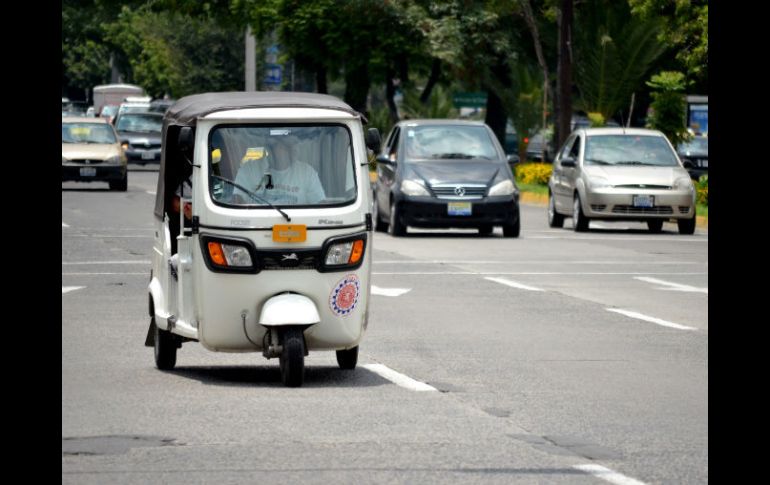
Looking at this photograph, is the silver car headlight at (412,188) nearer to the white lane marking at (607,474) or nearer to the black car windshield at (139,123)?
the white lane marking at (607,474)

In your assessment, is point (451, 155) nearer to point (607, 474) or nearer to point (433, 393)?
point (433, 393)

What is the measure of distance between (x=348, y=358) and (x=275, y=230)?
135 centimetres

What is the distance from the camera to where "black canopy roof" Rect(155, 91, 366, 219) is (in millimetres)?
12406

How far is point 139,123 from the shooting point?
56.7 metres

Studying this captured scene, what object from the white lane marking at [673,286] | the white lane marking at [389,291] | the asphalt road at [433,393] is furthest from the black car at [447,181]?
the white lane marking at [389,291]

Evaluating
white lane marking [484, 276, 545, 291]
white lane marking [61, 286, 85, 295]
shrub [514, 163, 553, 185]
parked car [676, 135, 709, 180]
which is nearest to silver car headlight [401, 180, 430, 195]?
white lane marking [484, 276, 545, 291]

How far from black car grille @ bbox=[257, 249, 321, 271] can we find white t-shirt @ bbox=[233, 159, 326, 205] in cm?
36

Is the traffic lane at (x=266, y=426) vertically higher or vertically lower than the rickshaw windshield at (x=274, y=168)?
lower

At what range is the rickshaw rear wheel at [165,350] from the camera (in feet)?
42.5

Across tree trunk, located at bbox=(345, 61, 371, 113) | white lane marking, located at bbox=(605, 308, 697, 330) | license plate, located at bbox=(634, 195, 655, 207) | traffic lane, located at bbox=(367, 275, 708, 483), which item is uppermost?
tree trunk, located at bbox=(345, 61, 371, 113)

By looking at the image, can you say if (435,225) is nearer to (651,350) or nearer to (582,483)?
(651,350)

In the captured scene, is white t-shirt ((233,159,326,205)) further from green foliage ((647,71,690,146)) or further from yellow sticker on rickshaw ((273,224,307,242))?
green foliage ((647,71,690,146))

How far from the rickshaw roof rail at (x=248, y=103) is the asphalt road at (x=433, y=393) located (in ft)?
5.67
